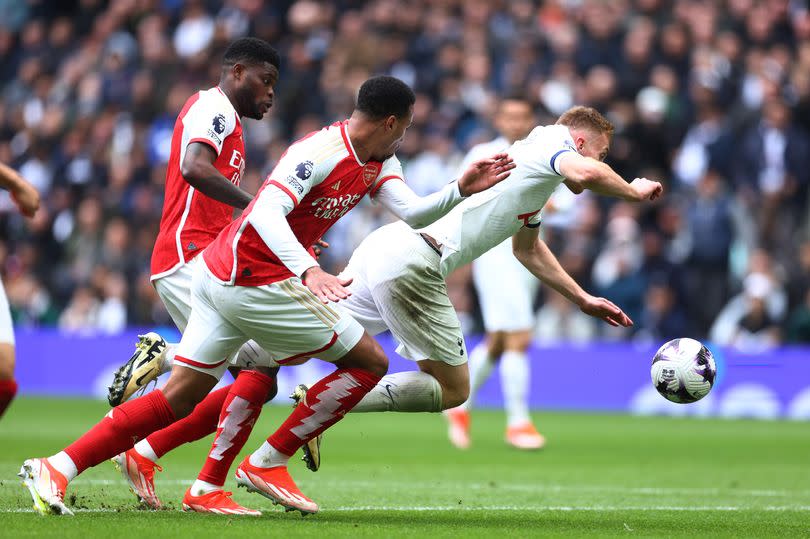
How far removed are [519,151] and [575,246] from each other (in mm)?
9689

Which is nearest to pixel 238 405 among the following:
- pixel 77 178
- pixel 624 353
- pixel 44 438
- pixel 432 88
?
pixel 44 438

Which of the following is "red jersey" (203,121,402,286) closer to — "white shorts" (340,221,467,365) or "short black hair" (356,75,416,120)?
"short black hair" (356,75,416,120)

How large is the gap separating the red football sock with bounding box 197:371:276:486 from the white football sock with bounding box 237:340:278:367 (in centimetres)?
12

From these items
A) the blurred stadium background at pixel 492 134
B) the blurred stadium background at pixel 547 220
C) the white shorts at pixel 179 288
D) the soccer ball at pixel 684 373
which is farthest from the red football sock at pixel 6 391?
the blurred stadium background at pixel 492 134

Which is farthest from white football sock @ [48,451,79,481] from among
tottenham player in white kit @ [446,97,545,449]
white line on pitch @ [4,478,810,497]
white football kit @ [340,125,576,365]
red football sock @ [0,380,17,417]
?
tottenham player in white kit @ [446,97,545,449]

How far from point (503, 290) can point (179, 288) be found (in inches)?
199

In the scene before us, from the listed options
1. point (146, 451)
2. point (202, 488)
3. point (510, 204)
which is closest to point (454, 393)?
point (510, 204)

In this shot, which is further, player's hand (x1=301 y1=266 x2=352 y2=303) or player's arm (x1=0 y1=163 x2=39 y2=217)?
player's arm (x1=0 y1=163 x2=39 y2=217)

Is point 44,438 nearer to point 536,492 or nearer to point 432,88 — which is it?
point 536,492

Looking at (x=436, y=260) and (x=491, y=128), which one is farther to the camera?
(x=491, y=128)

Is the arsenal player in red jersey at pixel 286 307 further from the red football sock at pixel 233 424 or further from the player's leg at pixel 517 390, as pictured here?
the player's leg at pixel 517 390

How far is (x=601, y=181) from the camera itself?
6.44 metres

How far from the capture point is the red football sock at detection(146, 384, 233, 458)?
Answer: 7309 millimetres

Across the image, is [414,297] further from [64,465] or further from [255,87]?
[64,465]
